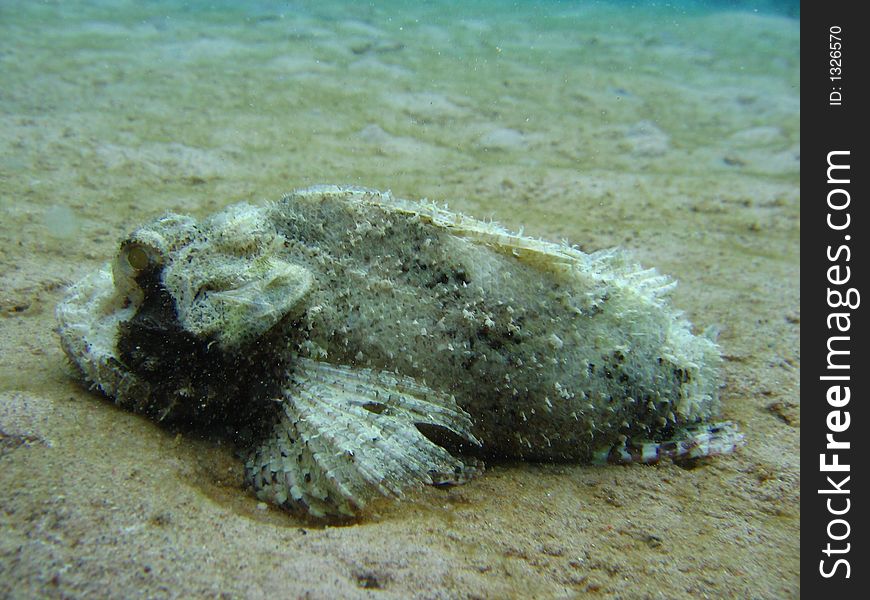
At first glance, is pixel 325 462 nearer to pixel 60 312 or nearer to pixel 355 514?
pixel 355 514

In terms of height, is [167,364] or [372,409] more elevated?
[167,364]

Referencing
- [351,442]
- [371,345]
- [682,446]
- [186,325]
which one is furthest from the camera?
[682,446]

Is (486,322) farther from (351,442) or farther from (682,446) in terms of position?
(682,446)

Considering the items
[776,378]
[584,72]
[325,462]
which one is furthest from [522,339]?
[584,72]

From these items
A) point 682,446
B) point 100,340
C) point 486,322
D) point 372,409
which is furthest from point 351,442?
point 682,446

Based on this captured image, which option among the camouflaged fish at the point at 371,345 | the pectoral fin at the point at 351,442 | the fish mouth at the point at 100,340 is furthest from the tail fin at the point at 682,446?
the fish mouth at the point at 100,340
